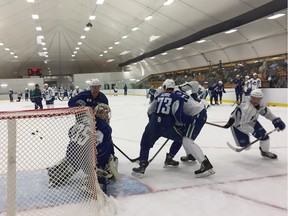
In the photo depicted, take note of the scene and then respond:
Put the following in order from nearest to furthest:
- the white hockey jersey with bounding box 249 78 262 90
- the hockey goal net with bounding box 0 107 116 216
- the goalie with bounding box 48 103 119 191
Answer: the hockey goal net with bounding box 0 107 116 216 < the goalie with bounding box 48 103 119 191 < the white hockey jersey with bounding box 249 78 262 90

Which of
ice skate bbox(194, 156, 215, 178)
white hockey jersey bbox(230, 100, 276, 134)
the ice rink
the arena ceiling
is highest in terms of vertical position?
the arena ceiling

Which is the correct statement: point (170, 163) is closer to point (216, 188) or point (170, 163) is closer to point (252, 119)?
point (216, 188)

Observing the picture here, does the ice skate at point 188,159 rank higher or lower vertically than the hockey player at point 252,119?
lower

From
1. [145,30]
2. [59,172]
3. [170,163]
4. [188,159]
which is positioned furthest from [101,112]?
[145,30]

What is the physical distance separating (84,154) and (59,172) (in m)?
0.32

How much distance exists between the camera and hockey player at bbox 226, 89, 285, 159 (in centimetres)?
379

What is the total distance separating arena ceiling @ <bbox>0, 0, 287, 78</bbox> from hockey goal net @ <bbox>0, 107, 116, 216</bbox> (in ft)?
30.1

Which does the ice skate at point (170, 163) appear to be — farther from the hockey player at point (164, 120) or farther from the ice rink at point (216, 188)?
the hockey player at point (164, 120)

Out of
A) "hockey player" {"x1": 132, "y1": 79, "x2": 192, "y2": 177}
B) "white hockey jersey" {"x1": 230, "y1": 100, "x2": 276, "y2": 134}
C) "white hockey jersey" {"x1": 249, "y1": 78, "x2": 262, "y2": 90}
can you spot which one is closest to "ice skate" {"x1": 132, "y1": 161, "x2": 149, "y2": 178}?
"hockey player" {"x1": 132, "y1": 79, "x2": 192, "y2": 177}

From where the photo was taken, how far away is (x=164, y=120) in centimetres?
330

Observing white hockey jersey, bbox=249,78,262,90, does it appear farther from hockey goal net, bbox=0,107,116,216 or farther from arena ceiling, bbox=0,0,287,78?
hockey goal net, bbox=0,107,116,216

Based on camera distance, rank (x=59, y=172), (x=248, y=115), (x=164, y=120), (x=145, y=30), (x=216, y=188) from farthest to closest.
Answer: (x=145, y=30) → (x=248, y=115) → (x=164, y=120) → (x=216, y=188) → (x=59, y=172)

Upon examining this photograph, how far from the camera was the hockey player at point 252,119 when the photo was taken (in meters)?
3.79

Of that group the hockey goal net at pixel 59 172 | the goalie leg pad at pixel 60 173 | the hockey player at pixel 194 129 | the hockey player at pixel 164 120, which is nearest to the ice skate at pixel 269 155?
the hockey player at pixel 194 129
